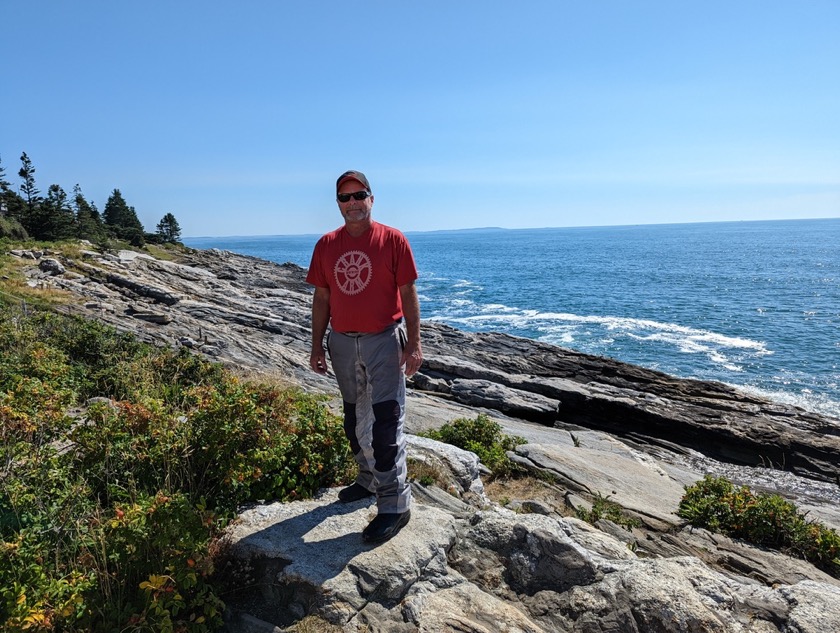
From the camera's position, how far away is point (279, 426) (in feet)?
18.5

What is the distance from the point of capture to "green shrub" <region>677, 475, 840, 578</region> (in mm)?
6418

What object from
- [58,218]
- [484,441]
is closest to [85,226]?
[58,218]

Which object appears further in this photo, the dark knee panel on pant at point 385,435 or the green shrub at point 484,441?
the green shrub at point 484,441

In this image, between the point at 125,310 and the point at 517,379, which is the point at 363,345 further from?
the point at 125,310

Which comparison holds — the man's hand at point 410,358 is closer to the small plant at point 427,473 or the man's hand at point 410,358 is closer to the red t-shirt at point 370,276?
the red t-shirt at point 370,276

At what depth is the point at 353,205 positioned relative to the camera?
4.75 metres

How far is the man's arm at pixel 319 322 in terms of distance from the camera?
522cm

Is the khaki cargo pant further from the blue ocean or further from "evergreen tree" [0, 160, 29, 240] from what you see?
"evergreen tree" [0, 160, 29, 240]

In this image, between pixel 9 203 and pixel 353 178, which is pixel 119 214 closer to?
pixel 9 203

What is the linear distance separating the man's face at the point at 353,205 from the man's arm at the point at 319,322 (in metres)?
0.83

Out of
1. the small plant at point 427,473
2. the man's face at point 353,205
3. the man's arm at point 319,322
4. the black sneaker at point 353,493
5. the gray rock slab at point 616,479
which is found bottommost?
the gray rock slab at point 616,479

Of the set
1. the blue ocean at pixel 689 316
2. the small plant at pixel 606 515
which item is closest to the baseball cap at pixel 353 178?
the small plant at pixel 606 515

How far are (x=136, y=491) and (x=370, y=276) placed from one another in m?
2.87

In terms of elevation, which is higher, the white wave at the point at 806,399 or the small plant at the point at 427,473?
the small plant at the point at 427,473
